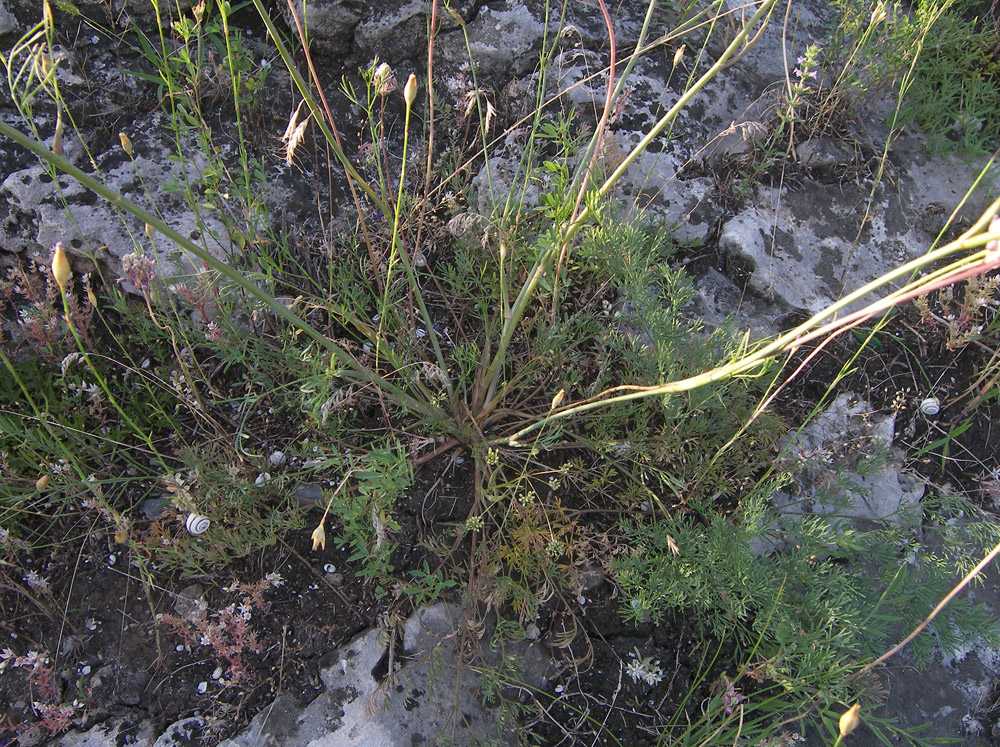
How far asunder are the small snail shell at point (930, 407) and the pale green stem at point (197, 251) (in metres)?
1.85

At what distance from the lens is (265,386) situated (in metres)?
2.26

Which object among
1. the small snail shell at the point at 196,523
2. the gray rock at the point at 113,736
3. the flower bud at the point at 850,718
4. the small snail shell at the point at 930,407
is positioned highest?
the flower bud at the point at 850,718

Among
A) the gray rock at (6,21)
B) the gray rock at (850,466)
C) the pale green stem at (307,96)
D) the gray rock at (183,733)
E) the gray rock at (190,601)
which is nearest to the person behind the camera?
the pale green stem at (307,96)

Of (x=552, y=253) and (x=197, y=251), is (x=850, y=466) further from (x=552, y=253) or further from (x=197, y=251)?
(x=197, y=251)

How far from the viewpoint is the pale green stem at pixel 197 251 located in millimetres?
1063

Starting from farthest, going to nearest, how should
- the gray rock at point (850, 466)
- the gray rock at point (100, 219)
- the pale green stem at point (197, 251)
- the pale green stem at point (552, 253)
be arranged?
the gray rock at point (100, 219) → the gray rock at point (850, 466) → the pale green stem at point (552, 253) → the pale green stem at point (197, 251)

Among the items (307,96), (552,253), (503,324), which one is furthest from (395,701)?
(307,96)

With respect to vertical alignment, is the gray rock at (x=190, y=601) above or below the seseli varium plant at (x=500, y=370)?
below

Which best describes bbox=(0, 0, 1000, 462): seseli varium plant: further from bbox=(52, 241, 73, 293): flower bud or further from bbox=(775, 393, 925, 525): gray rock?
bbox=(775, 393, 925, 525): gray rock

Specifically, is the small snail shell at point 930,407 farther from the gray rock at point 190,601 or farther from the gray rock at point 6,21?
the gray rock at point 6,21

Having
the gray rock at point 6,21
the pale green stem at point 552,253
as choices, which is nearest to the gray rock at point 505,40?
the pale green stem at point 552,253

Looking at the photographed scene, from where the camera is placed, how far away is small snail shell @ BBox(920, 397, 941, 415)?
241 cm

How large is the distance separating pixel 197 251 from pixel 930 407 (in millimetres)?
2542

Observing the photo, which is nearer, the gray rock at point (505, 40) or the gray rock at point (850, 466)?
the gray rock at point (850, 466)
